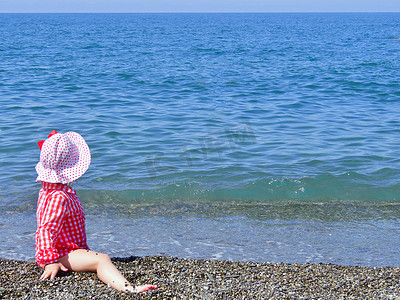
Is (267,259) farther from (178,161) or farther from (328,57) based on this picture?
(328,57)

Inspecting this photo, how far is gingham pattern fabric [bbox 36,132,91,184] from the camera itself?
438cm

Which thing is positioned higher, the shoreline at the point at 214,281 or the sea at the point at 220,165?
the shoreline at the point at 214,281

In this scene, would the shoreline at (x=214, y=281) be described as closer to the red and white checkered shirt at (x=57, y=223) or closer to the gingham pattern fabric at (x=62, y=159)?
the red and white checkered shirt at (x=57, y=223)

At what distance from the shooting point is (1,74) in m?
22.0

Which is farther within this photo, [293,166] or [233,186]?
[293,166]

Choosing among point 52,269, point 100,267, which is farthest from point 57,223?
point 100,267

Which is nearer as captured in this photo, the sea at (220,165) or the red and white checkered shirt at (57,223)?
the red and white checkered shirt at (57,223)

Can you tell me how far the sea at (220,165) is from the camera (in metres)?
6.20

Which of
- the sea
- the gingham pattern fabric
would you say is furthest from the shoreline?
the gingham pattern fabric

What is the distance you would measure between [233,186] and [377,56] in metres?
28.1

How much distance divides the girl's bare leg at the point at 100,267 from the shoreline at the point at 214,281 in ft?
0.20

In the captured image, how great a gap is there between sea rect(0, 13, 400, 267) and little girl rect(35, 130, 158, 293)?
4.16 feet

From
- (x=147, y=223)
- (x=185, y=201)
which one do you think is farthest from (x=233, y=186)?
(x=147, y=223)

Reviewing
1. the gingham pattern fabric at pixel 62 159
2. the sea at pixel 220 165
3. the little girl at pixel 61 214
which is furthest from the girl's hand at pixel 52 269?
the sea at pixel 220 165
